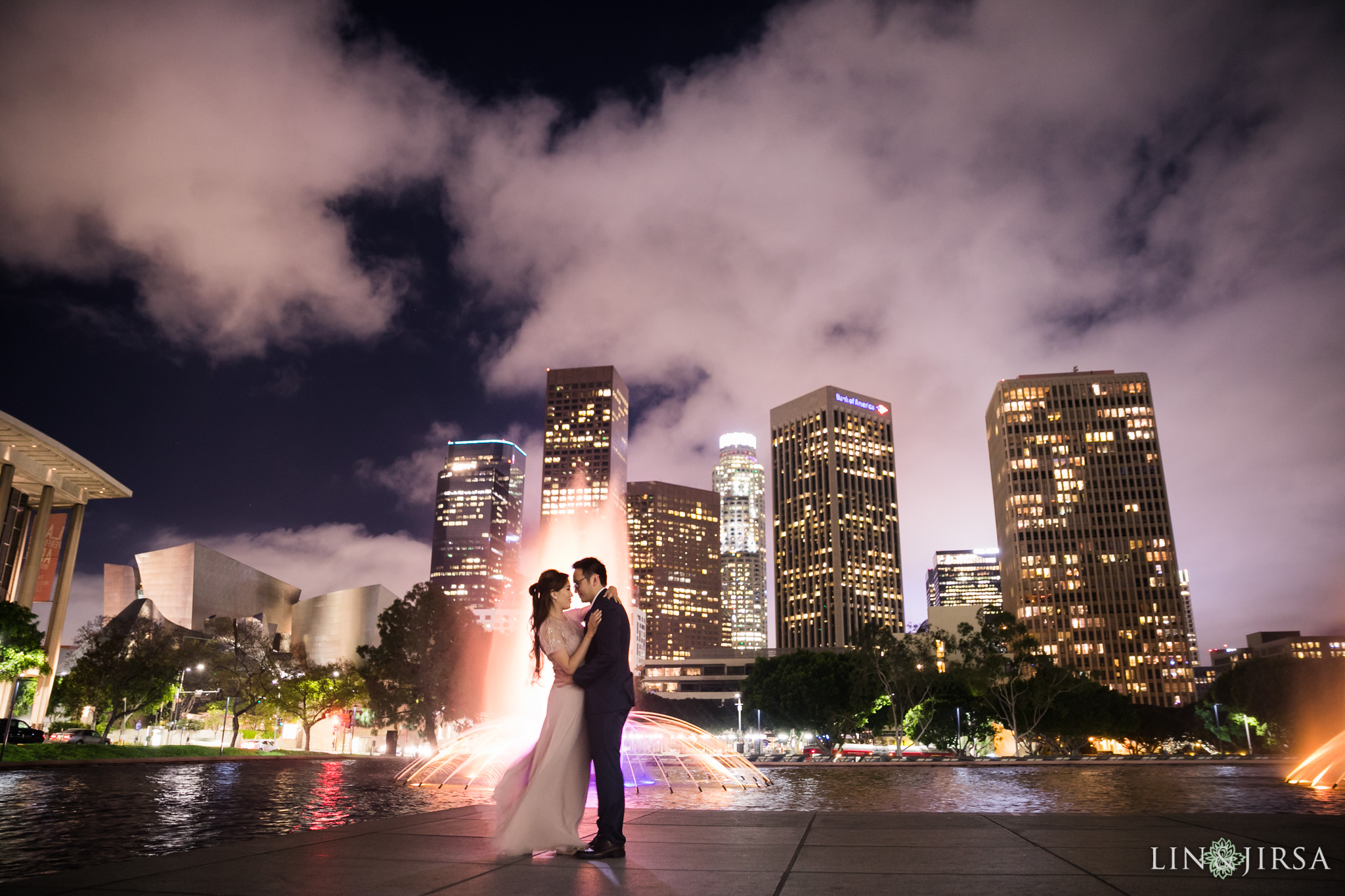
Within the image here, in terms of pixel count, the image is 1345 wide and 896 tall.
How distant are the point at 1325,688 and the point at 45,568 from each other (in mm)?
110638

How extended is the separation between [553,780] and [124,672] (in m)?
61.2

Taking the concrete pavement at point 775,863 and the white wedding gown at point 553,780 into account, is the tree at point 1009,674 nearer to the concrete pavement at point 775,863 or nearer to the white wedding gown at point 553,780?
the concrete pavement at point 775,863

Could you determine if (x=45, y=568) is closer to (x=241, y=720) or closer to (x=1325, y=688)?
(x=241, y=720)

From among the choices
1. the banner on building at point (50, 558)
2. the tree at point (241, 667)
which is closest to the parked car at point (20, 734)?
the tree at point (241, 667)

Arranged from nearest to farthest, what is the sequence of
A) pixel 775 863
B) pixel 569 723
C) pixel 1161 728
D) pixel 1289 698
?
1. pixel 775 863
2. pixel 569 723
3. pixel 1289 698
4. pixel 1161 728

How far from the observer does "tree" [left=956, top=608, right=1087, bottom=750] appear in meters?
62.6

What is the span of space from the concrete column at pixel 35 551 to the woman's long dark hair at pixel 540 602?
260 feet

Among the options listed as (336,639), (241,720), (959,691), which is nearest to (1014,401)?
(959,691)

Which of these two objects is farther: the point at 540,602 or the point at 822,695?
the point at 822,695

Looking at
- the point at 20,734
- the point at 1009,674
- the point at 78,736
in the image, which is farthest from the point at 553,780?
the point at 1009,674

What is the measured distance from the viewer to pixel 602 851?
6.10 metres

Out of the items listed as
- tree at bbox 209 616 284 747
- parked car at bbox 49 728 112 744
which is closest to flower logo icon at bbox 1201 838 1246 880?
parked car at bbox 49 728 112 744

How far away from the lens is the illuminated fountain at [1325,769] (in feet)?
53.5

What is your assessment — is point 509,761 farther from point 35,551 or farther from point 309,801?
point 35,551
